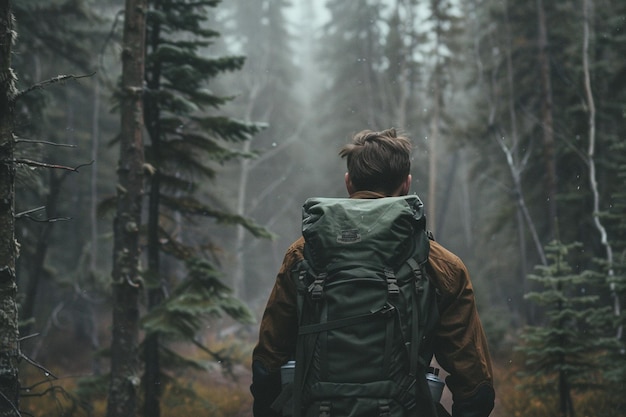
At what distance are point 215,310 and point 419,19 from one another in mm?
21202

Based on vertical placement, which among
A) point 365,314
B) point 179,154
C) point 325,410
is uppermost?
point 179,154

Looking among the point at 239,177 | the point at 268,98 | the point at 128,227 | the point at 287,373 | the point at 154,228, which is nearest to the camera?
the point at 287,373

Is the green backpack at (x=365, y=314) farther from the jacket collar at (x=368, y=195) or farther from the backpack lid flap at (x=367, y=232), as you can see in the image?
the jacket collar at (x=368, y=195)

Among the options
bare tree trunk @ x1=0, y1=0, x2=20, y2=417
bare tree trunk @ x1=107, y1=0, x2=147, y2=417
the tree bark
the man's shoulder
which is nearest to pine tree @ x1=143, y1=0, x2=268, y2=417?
the tree bark

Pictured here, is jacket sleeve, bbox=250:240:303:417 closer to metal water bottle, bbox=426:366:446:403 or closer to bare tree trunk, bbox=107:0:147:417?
metal water bottle, bbox=426:366:446:403

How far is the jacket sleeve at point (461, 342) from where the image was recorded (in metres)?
2.70

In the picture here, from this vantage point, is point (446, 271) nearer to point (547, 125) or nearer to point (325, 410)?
point (325, 410)

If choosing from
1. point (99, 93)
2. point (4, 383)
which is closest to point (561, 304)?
point (4, 383)

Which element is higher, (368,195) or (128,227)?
(368,195)

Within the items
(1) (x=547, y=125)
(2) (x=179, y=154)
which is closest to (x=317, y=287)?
(2) (x=179, y=154)

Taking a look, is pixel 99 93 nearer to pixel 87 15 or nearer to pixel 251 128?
pixel 87 15

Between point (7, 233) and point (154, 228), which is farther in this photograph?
point (154, 228)

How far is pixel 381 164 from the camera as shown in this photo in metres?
3.02

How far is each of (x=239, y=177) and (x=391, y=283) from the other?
2800 centimetres
